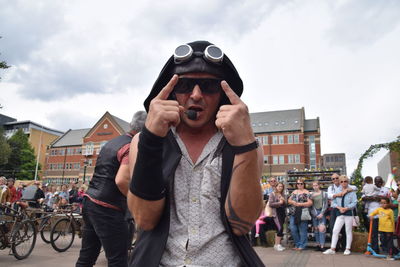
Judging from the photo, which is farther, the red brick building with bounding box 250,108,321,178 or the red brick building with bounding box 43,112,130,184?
the red brick building with bounding box 43,112,130,184

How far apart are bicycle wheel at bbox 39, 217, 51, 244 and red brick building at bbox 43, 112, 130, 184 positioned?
174ft

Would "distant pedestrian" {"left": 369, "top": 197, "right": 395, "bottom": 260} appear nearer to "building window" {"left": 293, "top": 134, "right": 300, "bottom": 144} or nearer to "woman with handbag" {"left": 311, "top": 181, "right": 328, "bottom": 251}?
"woman with handbag" {"left": 311, "top": 181, "right": 328, "bottom": 251}

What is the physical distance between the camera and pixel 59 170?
68188 millimetres

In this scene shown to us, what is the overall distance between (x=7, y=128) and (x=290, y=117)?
72675 millimetres

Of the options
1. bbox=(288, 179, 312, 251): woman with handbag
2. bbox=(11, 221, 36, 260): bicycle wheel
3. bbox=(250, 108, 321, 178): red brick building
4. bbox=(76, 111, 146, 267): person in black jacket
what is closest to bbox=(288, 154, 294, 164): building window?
bbox=(250, 108, 321, 178): red brick building

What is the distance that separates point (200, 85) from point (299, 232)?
29.3 ft

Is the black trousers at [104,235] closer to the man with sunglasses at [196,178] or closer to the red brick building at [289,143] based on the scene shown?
the man with sunglasses at [196,178]

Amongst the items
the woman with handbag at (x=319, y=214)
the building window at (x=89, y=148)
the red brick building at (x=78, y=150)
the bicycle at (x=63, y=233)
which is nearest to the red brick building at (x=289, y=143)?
the red brick building at (x=78, y=150)

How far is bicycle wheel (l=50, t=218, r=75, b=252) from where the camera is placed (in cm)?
791

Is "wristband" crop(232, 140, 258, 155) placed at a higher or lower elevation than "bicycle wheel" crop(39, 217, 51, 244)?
higher

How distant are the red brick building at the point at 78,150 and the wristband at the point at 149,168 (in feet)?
202

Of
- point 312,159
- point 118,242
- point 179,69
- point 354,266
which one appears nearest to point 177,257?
point 179,69

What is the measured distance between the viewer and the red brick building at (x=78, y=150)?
63062 millimetres

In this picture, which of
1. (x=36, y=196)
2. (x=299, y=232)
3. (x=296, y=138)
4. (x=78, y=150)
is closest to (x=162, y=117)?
(x=299, y=232)
